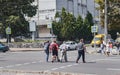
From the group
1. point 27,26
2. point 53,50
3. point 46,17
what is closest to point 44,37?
point 46,17

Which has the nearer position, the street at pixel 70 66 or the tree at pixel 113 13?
the street at pixel 70 66

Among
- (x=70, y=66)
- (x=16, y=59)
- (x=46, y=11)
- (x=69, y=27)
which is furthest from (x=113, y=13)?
(x=46, y=11)

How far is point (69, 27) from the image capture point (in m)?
76.3

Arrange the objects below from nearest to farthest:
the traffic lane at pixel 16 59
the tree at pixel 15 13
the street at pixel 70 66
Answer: the street at pixel 70 66 < the traffic lane at pixel 16 59 < the tree at pixel 15 13

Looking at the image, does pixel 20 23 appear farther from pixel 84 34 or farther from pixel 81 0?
pixel 81 0

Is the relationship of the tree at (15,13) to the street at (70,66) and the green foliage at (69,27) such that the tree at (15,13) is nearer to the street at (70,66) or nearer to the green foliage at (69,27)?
the green foliage at (69,27)

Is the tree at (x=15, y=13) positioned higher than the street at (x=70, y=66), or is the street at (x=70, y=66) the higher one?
the tree at (x=15, y=13)

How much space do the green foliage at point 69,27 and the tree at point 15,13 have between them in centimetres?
974

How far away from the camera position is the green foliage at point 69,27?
7644 cm

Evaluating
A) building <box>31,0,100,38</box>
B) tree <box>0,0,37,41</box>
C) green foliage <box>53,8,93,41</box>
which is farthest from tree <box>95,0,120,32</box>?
building <box>31,0,100,38</box>

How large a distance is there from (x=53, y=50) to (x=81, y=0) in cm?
7929

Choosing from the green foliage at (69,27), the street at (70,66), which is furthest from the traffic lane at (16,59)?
the green foliage at (69,27)

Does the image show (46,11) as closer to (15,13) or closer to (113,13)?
(15,13)

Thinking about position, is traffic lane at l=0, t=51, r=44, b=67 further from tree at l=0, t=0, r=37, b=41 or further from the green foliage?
the green foliage
